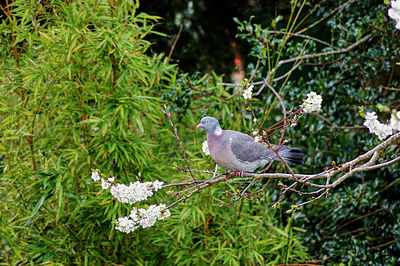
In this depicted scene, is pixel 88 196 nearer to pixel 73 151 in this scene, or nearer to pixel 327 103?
pixel 73 151

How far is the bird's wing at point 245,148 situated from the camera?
5.75 feet

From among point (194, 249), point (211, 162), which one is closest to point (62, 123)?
point (211, 162)

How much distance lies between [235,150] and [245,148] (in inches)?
2.4

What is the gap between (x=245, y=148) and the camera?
70.2 inches

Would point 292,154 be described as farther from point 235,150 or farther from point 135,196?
point 135,196

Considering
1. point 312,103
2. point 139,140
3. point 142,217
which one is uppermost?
point 312,103

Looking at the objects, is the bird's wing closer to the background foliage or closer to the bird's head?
the bird's head

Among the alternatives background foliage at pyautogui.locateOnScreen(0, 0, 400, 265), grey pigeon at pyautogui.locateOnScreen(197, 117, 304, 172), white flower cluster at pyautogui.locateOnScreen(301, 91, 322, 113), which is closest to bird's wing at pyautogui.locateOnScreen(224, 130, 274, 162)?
grey pigeon at pyautogui.locateOnScreen(197, 117, 304, 172)

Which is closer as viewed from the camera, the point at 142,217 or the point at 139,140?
the point at 142,217

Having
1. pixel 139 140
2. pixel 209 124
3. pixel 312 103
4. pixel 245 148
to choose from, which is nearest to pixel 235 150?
pixel 245 148

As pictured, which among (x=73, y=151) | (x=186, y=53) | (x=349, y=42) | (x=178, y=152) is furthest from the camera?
(x=186, y=53)

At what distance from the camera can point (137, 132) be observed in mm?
2471

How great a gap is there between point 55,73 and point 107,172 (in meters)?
0.53

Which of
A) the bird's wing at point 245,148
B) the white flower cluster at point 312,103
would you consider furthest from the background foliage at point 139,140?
the white flower cluster at point 312,103
